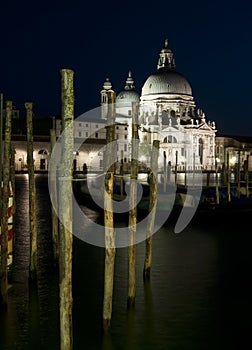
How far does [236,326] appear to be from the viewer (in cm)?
498

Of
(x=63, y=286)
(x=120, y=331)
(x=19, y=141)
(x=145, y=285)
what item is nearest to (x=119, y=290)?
(x=145, y=285)

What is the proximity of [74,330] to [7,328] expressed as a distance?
0.55 meters

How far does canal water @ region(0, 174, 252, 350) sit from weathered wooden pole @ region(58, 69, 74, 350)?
81 centimetres

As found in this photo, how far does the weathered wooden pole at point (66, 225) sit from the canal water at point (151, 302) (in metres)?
0.81

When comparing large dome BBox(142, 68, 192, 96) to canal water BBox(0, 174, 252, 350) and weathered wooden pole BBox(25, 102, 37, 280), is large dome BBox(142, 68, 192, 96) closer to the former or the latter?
canal water BBox(0, 174, 252, 350)

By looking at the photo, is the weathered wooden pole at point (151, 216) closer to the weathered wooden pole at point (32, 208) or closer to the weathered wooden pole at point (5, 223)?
the weathered wooden pole at point (32, 208)

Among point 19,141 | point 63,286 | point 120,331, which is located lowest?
point 120,331

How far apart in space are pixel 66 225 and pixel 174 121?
43331 mm

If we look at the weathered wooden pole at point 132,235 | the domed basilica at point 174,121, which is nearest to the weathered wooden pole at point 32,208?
the weathered wooden pole at point 132,235

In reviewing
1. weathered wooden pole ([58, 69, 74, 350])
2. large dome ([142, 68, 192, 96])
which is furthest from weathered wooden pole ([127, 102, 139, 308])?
large dome ([142, 68, 192, 96])

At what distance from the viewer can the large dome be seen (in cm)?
4728

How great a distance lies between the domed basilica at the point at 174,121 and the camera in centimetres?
4669

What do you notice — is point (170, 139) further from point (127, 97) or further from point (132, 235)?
point (132, 235)

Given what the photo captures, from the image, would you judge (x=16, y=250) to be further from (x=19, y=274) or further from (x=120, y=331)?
(x=120, y=331)
